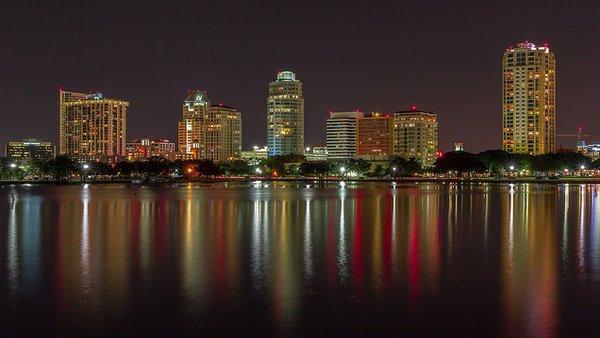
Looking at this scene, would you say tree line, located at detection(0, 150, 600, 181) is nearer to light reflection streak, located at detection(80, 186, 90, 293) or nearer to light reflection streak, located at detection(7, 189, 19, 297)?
light reflection streak, located at detection(80, 186, 90, 293)

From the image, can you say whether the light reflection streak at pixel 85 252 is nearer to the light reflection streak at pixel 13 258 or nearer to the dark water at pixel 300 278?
the dark water at pixel 300 278

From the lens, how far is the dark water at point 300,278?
14.5m

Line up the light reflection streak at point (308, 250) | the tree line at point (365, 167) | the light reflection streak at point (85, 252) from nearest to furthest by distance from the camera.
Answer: the light reflection streak at point (85, 252), the light reflection streak at point (308, 250), the tree line at point (365, 167)

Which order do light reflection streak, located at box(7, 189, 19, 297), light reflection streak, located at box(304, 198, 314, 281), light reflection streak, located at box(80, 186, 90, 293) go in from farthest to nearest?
light reflection streak, located at box(304, 198, 314, 281)
light reflection streak, located at box(80, 186, 90, 293)
light reflection streak, located at box(7, 189, 19, 297)

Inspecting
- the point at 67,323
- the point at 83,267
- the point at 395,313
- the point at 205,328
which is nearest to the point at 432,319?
the point at 395,313

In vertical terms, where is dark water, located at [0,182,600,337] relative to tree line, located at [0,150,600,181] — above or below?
below

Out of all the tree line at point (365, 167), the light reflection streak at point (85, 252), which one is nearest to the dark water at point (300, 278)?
the light reflection streak at point (85, 252)

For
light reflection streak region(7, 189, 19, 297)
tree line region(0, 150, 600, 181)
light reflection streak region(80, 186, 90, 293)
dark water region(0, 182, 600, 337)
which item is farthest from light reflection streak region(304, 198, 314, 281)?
tree line region(0, 150, 600, 181)

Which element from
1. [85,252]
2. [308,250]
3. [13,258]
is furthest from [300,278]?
[13,258]

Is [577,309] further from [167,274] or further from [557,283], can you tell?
[167,274]

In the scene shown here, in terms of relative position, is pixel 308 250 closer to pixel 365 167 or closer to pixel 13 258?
pixel 13 258

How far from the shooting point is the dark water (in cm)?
1449

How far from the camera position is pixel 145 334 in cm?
1370

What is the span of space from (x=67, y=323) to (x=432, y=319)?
7.49m
